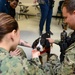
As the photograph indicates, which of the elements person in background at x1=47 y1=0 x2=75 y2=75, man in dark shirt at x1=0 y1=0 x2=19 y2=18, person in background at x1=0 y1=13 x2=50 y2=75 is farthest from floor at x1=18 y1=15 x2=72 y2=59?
person in background at x1=0 y1=13 x2=50 y2=75

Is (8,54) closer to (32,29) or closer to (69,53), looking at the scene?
(69,53)

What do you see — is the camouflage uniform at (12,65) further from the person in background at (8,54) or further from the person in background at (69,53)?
the person in background at (69,53)

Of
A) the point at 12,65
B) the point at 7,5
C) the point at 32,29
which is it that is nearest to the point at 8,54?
the point at 12,65

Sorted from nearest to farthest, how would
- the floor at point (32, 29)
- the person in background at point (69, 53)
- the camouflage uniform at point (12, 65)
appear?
1. the camouflage uniform at point (12, 65)
2. the person in background at point (69, 53)
3. the floor at point (32, 29)

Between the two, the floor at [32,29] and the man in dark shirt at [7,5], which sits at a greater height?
the man in dark shirt at [7,5]

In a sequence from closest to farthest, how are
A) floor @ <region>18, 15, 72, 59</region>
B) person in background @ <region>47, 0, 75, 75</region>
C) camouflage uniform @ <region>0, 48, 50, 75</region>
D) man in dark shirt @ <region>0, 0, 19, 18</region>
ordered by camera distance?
camouflage uniform @ <region>0, 48, 50, 75</region> → person in background @ <region>47, 0, 75, 75</region> → man in dark shirt @ <region>0, 0, 19, 18</region> → floor @ <region>18, 15, 72, 59</region>

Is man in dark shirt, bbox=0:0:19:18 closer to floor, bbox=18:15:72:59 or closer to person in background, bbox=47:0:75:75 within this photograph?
floor, bbox=18:15:72:59

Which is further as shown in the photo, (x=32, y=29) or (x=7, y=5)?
(x=32, y=29)

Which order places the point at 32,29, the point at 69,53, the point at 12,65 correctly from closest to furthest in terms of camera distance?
the point at 12,65 → the point at 69,53 → the point at 32,29

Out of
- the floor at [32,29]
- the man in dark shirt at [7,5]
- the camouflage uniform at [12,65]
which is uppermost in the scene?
the man in dark shirt at [7,5]

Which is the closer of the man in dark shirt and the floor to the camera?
the man in dark shirt

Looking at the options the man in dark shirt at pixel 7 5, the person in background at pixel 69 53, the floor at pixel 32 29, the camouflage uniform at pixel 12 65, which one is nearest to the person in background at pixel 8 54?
the camouflage uniform at pixel 12 65

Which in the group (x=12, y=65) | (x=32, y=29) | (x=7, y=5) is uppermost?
(x=7, y=5)

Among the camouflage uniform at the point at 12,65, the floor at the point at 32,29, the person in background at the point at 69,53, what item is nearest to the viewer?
the camouflage uniform at the point at 12,65
